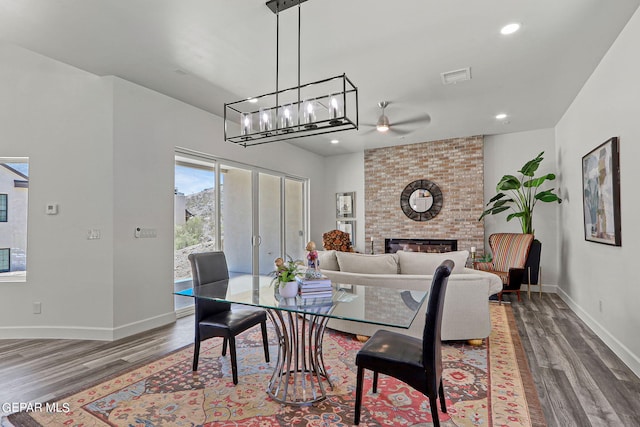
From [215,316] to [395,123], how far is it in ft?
A: 13.1

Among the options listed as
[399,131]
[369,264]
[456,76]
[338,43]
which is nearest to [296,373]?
[369,264]

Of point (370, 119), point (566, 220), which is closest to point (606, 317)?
point (566, 220)

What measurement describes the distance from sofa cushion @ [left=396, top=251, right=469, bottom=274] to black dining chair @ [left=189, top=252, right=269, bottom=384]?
1.55 meters

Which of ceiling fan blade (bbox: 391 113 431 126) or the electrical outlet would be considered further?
ceiling fan blade (bbox: 391 113 431 126)

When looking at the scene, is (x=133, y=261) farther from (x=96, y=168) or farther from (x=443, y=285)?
(x=443, y=285)

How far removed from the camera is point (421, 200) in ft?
21.8

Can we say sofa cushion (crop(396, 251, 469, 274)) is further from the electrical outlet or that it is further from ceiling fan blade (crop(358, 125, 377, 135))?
the electrical outlet

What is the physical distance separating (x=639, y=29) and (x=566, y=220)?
10.6 feet

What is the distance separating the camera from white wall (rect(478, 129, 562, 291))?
5.70 m

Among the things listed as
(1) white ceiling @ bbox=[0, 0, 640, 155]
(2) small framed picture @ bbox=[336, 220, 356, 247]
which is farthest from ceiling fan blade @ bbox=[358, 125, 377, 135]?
(2) small framed picture @ bbox=[336, 220, 356, 247]

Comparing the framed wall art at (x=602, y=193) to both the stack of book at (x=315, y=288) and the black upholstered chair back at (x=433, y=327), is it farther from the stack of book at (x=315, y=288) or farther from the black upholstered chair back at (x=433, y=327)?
the stack of book at (x=315, y=288)

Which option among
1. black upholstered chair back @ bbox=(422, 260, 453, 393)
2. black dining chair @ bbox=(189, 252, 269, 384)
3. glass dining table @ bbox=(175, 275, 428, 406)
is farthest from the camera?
black dining chair @ bbox=(189, 252, 269, 384)

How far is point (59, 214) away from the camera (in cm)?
356

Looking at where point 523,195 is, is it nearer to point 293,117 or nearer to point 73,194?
point 293,117
